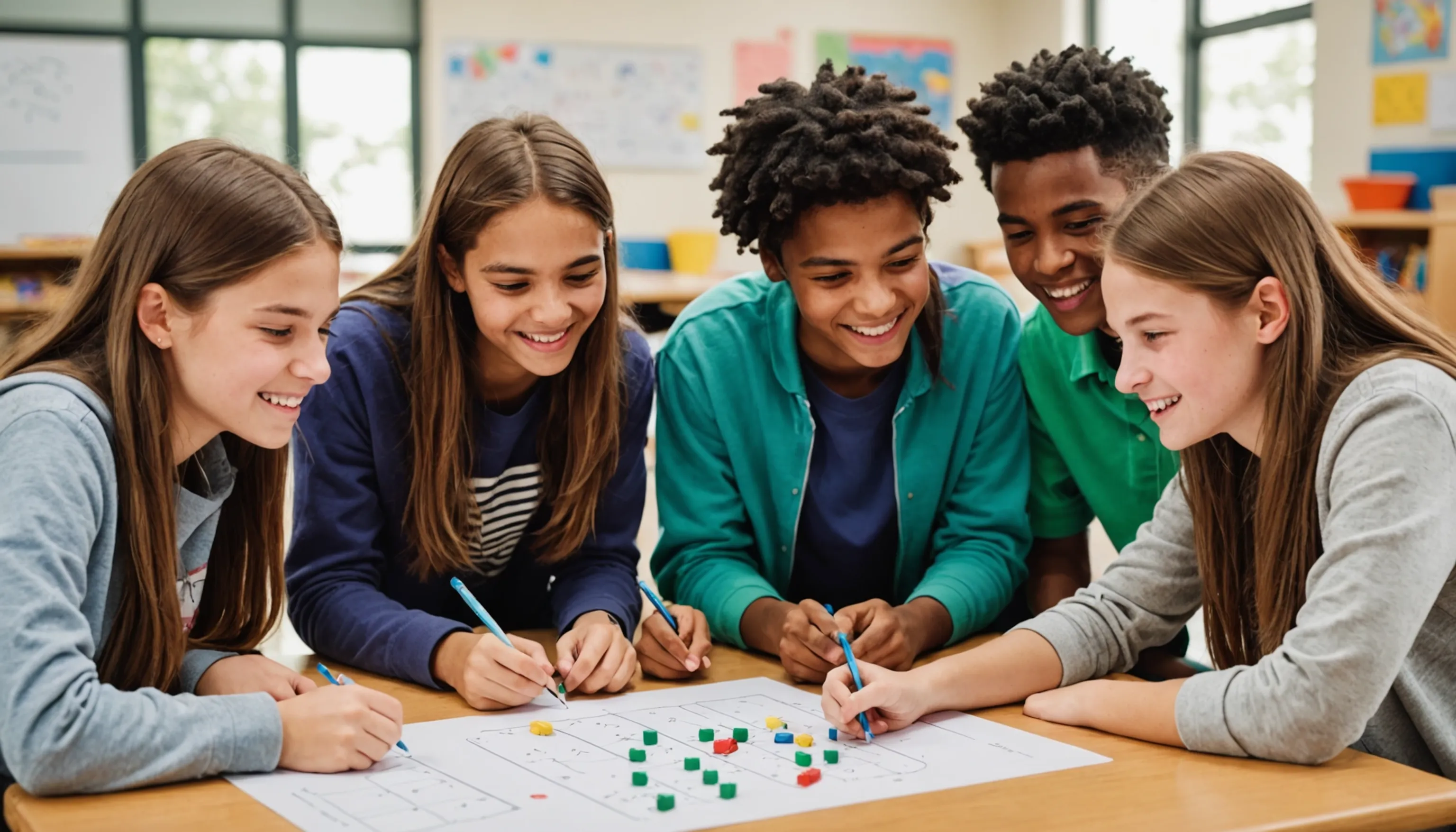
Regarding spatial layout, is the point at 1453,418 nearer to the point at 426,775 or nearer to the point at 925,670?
the point at 925,670

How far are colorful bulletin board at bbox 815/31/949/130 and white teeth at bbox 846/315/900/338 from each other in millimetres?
6111

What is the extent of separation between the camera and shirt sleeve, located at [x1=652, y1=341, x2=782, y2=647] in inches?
64.2

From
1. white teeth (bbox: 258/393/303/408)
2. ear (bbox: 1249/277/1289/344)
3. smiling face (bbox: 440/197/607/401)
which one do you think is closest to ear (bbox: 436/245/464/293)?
A: smiling face (bbox: 440/197/607/401)

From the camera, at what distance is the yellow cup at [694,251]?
21.9 feet

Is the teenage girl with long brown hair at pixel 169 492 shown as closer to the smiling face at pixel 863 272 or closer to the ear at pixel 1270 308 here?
the smiling face at pixel 863 272

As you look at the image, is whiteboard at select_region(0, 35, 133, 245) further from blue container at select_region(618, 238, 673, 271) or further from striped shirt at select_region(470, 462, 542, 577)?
striped shirt at select_region(470, 462, 542, 577)

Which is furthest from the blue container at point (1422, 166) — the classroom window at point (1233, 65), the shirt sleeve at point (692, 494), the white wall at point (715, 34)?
the shirt sleeve at point (692, 494)

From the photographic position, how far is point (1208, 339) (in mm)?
1181

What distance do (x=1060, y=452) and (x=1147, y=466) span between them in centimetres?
11

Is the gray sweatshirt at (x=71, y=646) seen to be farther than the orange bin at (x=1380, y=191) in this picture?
No

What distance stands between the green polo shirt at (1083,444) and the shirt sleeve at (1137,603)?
0.34 meters

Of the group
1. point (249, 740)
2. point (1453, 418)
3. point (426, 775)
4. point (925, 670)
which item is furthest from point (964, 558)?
point (249, 740)

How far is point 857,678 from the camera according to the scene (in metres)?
1.17

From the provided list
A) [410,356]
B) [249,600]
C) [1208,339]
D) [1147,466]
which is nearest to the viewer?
[1208,339]
